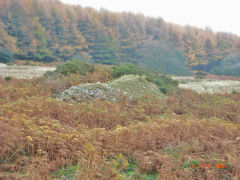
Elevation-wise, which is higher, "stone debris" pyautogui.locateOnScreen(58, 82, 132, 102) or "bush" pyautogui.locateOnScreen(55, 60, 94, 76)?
"bush" pyautogui.locateOnScreen(55, 60, 94, 76)

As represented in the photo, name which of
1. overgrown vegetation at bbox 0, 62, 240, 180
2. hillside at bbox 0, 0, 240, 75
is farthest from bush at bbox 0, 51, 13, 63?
overgrown vegetation at bbox 0, 62, 240, 180

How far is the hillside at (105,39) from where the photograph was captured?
35406mm

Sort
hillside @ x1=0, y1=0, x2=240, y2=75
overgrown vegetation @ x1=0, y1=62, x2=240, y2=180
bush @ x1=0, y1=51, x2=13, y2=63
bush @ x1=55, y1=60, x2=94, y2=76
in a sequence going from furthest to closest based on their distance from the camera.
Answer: hillside @ x1=0, y1=0, x2=240, y2=75 < bush @ x1=0, y1=51, x2=13, y2=63 < bush @ x1=55, y1=60, x2=94, y2=76 < overgrown vegetation @ x1=0, y1=62, x2=240, y2=180

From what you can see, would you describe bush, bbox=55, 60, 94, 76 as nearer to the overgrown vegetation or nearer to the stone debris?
the stone debris

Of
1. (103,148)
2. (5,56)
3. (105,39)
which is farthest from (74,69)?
(105,39)

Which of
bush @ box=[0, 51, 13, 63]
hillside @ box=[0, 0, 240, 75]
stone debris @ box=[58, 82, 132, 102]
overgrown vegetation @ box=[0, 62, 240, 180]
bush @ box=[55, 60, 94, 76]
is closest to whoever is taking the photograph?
overgrown vegetation @ box=[0, 62, 240, 180]

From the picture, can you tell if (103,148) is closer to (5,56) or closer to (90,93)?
(90,93)

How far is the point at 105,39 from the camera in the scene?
42812mm

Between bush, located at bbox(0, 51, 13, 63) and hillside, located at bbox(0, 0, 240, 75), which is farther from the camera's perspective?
hillside, located at bbox(0, 0, 240, 75)

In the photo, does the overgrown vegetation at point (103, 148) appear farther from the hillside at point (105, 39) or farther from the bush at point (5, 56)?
the hillside at point (105, 39)

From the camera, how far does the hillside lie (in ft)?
116

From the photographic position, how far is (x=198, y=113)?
33.8 feet

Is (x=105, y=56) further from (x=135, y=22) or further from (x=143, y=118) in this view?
(x=143, y=118)

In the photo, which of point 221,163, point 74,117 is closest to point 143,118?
point 74,117
